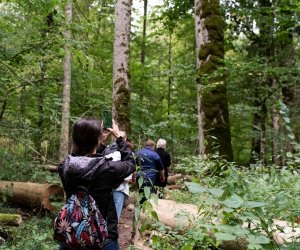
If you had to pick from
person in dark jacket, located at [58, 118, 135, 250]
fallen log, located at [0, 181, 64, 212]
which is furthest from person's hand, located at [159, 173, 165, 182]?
person in dark jacket, located at [58, 118, 135, 250]

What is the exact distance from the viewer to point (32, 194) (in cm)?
915

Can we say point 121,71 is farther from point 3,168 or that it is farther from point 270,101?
point 270,101

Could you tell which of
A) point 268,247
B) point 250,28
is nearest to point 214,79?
point 268,247

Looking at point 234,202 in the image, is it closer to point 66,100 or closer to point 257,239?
point 257,239

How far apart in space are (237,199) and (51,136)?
11795 mm

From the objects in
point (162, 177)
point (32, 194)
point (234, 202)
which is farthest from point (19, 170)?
point (234, 202)

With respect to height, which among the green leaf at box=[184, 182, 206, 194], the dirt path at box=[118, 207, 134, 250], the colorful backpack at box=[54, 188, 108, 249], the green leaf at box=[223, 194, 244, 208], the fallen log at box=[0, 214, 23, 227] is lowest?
the dirt path at box=[118, 207, 134, 250]

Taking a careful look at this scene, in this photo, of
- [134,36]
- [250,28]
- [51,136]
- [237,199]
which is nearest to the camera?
[237,199]

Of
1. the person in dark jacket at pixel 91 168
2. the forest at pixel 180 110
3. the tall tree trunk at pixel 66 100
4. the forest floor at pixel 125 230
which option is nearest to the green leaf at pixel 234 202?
the forest at pixel 180 110

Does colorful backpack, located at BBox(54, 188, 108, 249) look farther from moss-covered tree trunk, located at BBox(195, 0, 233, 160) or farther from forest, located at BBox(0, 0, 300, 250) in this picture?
moss-covered tree trunk, located at BBox(195, 0, 233, 160)

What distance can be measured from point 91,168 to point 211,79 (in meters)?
5.69

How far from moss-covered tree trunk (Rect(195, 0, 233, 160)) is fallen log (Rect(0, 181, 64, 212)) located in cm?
396

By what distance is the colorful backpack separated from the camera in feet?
10.0

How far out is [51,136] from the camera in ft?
42.4
